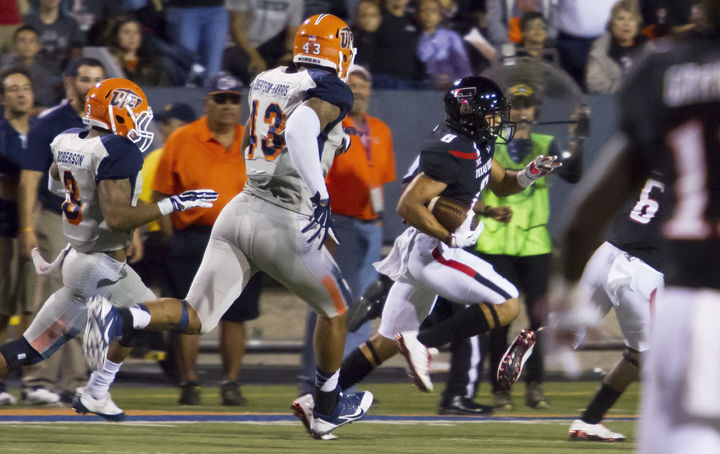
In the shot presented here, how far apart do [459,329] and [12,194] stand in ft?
10.1

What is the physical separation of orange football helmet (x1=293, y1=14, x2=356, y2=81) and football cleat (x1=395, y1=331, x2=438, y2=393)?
4.56 feet

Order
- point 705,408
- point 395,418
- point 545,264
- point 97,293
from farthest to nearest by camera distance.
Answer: point 545,264 < point 395,418 < point 97,293 < point 705,408

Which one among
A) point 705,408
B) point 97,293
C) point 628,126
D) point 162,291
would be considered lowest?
point 162,291

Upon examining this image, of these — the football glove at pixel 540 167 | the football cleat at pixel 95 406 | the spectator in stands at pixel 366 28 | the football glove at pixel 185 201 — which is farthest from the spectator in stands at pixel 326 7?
the football cleat at pixel 95 406

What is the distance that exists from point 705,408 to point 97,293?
178 inches

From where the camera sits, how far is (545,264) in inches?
327

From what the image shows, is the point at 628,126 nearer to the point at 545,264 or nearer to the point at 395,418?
the point at 395,418

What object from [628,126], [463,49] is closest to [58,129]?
[463,49]

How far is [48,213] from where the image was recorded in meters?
8.14

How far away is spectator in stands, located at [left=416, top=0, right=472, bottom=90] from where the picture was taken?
11500 mm

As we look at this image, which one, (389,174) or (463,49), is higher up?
(463,49)

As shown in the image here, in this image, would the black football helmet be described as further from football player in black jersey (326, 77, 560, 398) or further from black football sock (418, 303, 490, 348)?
black football sock (418, 303, 490, 348)

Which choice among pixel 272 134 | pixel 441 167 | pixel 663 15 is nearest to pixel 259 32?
pixel 663 15

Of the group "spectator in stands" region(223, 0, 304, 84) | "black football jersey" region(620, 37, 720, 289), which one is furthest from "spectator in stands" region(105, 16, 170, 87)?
"black football jersey" region(620, 37, 720, 289)
